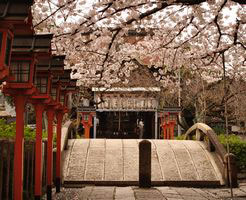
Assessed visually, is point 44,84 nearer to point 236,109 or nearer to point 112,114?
point 236,109

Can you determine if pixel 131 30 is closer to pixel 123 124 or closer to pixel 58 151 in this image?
pixel 58 151

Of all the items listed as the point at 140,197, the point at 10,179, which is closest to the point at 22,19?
the point at 10,179

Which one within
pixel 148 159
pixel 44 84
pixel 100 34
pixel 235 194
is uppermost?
pixel 100 34

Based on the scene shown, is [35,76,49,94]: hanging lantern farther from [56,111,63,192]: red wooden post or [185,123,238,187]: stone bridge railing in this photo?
[185,123,238,187]: stone bridge railing

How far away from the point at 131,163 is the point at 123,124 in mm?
18713

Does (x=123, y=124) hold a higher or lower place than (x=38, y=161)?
higher

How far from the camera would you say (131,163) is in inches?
511

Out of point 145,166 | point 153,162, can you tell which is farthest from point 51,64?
point 153,162

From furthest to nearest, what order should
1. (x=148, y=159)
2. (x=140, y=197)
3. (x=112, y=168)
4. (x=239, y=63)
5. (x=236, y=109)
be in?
(x=236, y=109)
(x=239, y=63)
(x=112, y=168)
(x=148, y=159)
(x=140, y=197)

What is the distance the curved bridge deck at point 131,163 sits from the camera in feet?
39.1

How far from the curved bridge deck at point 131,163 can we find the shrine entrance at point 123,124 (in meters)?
16.0

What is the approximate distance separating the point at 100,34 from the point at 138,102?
59.7ft

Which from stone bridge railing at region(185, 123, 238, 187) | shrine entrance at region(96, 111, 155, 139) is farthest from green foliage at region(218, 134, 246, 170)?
shrine entrance at region(96, 111, 155, 139)

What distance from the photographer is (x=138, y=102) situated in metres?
28.0
